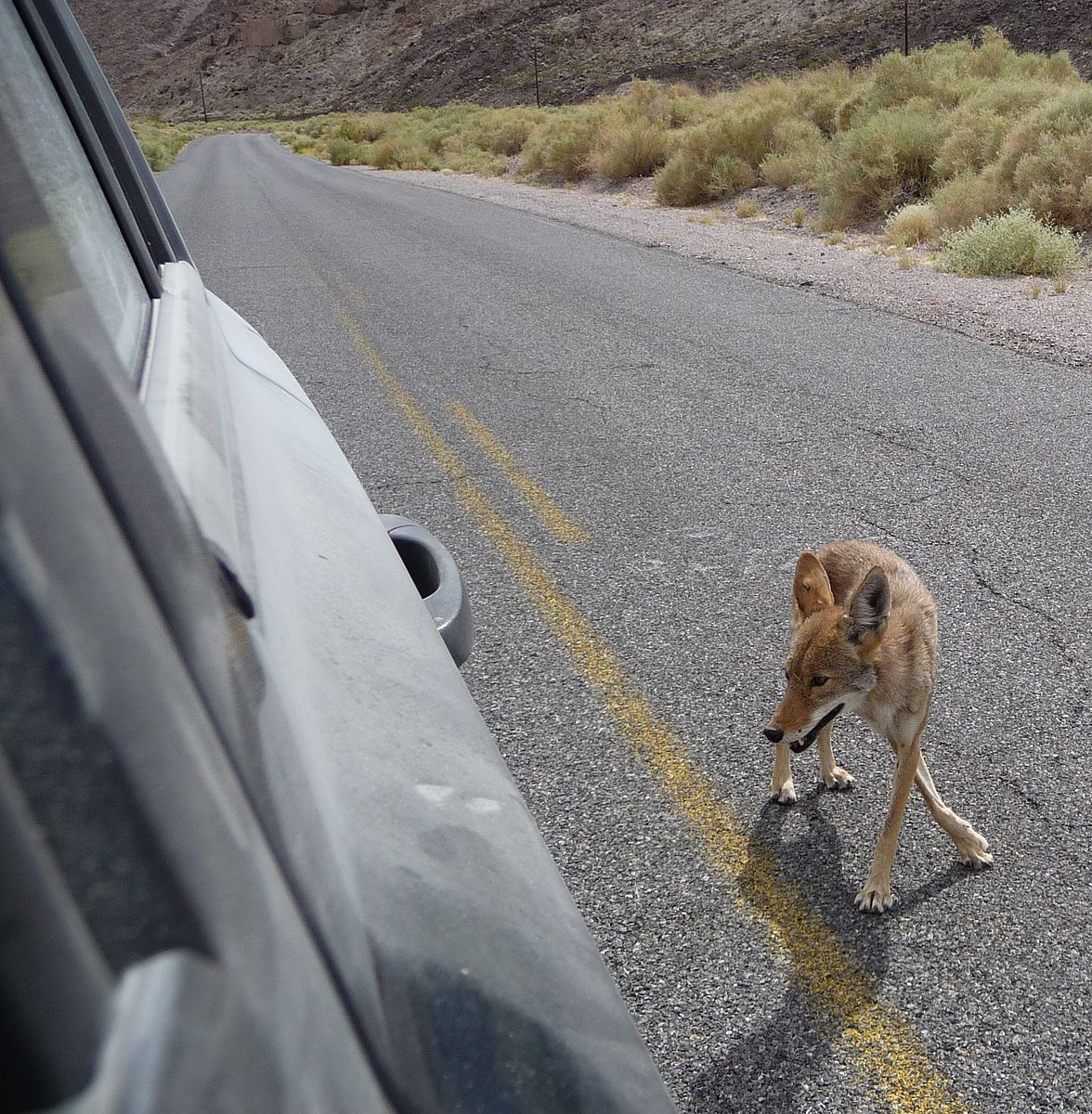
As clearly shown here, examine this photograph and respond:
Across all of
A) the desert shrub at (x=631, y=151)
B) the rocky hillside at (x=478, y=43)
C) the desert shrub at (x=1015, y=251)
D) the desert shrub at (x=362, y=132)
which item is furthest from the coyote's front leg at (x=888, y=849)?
the desert shrub at (x=362, y=132)

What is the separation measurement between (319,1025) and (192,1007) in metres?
0.15

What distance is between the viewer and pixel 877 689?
3006mm

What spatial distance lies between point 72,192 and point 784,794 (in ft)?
8.25

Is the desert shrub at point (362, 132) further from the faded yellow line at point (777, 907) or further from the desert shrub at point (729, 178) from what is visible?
the faded yellow line at point (777, 907)

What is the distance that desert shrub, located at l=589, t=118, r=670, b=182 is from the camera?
23.6 meters

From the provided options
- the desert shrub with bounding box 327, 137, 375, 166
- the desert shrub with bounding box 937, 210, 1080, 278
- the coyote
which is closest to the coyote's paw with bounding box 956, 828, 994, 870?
the coyote

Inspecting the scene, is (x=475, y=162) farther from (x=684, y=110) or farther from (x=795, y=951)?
(x=795, y=951)

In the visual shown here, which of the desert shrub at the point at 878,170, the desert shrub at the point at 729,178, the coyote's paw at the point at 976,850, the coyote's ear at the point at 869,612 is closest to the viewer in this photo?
the coyote's ear at the point at 869,612

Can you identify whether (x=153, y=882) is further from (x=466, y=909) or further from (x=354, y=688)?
(x=354, y=688)

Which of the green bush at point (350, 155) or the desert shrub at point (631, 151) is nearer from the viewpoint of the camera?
the desert shrub at point (631, 151)

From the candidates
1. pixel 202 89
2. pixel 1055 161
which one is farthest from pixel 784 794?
pixel 202 89

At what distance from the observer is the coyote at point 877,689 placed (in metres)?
2.91

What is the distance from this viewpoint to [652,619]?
4438 mm

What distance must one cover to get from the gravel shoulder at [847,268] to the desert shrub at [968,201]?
815mm
